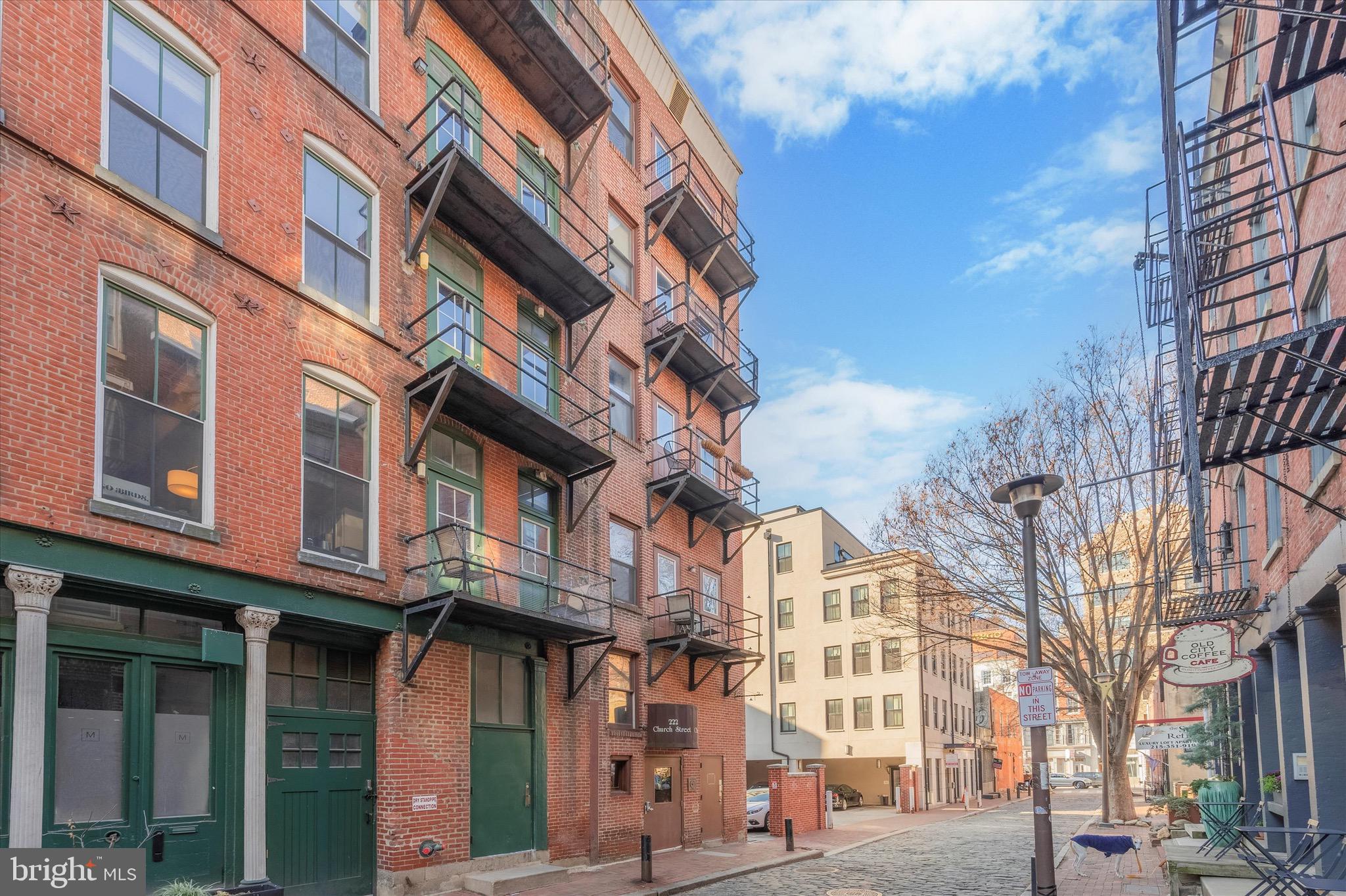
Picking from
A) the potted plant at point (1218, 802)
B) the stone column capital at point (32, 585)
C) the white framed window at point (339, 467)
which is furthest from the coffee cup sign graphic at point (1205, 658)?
the stone column capital at point (32, 585)

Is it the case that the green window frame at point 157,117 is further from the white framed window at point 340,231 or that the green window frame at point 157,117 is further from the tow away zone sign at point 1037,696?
the tow away zone sign at point 1037,696

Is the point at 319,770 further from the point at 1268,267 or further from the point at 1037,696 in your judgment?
the point at 1268,267

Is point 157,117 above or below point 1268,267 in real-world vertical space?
above

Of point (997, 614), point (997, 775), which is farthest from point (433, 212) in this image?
point (997, 775)

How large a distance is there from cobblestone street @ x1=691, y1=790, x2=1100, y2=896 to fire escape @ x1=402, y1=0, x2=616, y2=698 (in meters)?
5.14

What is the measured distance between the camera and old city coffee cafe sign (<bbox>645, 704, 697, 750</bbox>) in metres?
20.4

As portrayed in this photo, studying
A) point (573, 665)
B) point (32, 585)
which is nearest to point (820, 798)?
point (573, 665)

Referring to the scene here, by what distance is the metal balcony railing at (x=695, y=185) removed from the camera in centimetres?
2462

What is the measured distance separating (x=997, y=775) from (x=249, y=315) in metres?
66.6

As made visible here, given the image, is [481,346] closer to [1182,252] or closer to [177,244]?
[177,244]

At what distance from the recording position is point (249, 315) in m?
12.0

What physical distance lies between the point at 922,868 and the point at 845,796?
2913 cm

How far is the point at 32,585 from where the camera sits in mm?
9047

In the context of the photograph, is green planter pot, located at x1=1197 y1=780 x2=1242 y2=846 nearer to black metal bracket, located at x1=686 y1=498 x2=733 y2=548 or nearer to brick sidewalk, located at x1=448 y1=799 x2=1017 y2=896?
brick sidewalk, located at x1=448 y1=799 x2=1017 y2=896
